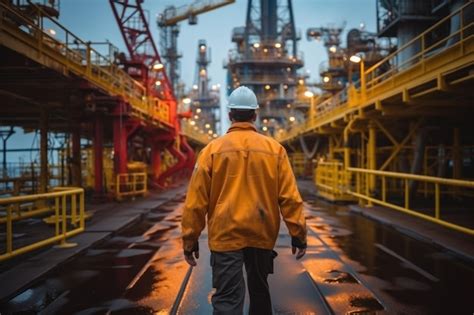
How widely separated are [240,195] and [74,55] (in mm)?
12814

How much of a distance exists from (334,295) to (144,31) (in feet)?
83.1

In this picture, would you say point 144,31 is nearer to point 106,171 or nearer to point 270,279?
point 106,171

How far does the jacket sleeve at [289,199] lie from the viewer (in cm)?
288

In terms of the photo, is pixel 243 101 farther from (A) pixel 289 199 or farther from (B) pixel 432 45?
(B) pixel 432 45

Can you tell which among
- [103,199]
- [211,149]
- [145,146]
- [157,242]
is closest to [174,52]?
[145,146]

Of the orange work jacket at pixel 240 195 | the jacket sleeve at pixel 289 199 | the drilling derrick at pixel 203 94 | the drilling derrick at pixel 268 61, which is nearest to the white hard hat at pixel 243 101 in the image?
the orange work jacket at pixel 240 195

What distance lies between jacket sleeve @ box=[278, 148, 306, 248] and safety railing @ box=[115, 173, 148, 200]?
13.0 meters

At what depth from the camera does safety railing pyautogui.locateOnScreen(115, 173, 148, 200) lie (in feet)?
49.4

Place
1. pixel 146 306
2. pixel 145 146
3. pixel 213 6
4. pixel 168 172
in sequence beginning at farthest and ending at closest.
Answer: pixel 213 6
pixel 145 146
pixel 168 172
pixel 146 306

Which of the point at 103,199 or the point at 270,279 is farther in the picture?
the point at 103,199

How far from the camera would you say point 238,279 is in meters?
2.71

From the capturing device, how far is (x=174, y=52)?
2506 inches

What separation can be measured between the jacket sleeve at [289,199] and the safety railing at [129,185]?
1304cm

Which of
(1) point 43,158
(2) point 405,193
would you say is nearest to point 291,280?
(2) point 405,193
